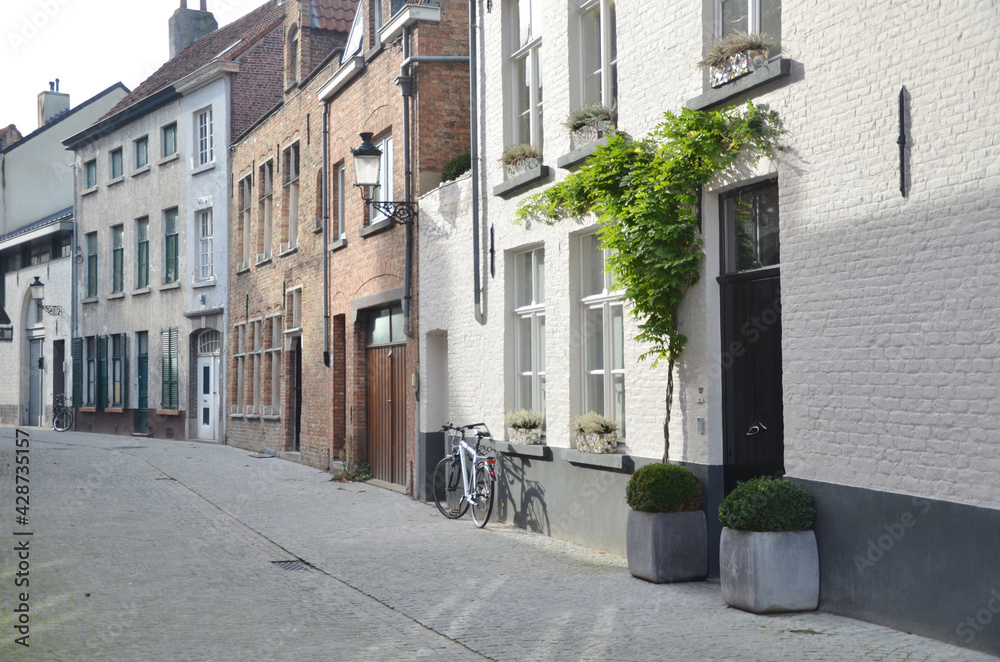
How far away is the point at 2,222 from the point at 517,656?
112 ft

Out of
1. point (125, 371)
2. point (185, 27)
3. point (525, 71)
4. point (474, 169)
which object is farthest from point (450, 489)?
point (185, 27)

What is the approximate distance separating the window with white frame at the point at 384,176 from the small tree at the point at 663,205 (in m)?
7.01

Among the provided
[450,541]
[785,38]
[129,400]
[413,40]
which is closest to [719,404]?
[785,38]

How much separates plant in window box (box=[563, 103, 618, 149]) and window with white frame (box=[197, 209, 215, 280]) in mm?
17320

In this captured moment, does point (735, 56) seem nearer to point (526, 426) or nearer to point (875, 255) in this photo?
point (875, 255)

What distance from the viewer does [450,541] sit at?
1089cm

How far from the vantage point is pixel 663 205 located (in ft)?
28.8

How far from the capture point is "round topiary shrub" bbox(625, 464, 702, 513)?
336 inches

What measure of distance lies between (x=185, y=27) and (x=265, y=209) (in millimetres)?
13027

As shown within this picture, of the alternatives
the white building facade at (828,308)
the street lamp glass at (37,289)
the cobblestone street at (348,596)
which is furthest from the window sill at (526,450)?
the street lamp glass at (37,289)

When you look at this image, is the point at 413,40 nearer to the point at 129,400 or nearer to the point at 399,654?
the point at 399,654

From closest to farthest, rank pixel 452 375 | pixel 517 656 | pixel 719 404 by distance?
pixel 517 656 < pixel 719 404 < pixel 452 375

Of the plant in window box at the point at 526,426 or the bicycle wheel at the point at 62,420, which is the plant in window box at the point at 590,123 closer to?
the plant in window box at the point at 526,426

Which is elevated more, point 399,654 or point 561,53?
point 561,53
